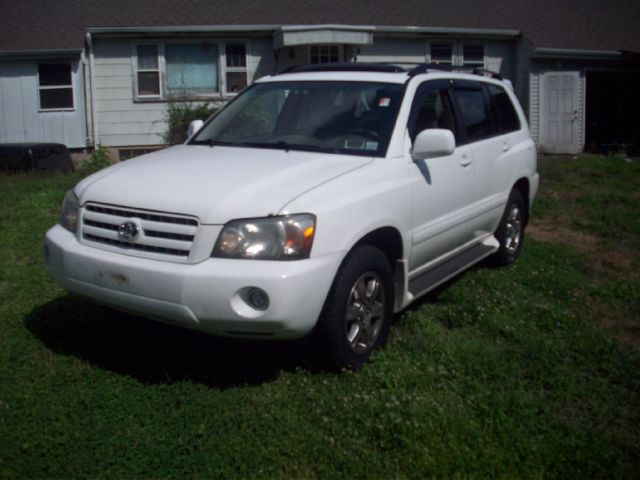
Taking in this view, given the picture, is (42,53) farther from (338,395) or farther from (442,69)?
(338,395)

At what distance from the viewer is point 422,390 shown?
406 cm

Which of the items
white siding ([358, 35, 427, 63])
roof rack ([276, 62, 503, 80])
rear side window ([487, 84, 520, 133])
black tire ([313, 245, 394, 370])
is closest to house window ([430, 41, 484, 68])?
white siding ([358, 35, 427, 63])

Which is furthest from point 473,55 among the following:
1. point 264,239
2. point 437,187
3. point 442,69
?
point 264,239

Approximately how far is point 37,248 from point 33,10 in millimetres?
12591

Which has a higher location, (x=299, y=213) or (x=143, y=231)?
(x=299, y=213)

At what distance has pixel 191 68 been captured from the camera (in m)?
16.8

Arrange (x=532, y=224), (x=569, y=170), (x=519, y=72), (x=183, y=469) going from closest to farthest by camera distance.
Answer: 1. (x=183, y=469)
2. (x=532, y=224)
3. (x=569, y=170)
4. (x=519, y=72)

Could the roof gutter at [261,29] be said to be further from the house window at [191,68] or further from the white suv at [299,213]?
the white suv at [299,213]

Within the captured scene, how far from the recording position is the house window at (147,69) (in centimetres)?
1662

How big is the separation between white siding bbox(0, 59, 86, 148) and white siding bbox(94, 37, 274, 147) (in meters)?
0.49

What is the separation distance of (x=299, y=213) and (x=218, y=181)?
0.58m

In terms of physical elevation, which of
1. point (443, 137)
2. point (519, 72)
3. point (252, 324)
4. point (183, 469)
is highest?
point (519, 72)

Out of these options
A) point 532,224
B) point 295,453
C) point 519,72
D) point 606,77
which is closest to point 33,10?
point 519,72

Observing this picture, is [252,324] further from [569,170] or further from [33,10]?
[33,10]
